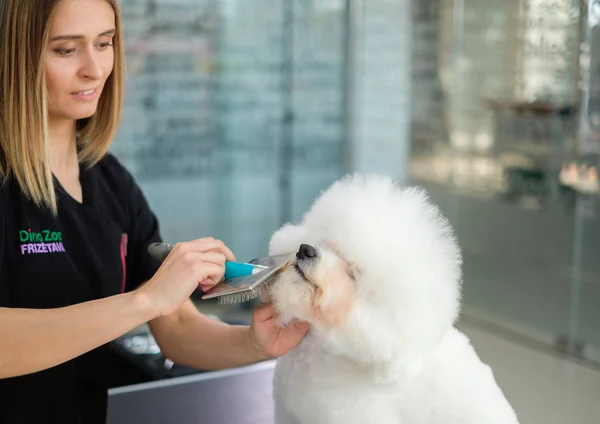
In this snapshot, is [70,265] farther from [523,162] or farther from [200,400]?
[523,162]

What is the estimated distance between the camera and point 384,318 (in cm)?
81

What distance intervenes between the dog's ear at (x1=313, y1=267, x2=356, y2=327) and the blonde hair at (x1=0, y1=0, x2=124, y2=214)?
1.74 ft

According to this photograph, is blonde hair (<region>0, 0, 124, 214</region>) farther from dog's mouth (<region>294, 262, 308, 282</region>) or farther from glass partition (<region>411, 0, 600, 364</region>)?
glass partition (<region>411, 0, 600, 364</region>)

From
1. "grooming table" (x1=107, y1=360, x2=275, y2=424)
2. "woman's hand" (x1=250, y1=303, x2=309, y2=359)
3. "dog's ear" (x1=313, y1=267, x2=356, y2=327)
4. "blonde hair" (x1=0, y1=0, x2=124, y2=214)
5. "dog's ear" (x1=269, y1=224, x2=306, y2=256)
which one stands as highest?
"blonde hair" (x1=0, y1=0, x2=124, y2=214)

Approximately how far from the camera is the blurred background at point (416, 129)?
3.32 meters

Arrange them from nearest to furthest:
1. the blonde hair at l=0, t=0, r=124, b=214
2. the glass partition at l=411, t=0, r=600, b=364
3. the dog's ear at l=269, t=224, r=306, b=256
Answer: the dog's ear at l=269, t=224, r=306, b=256 < the blonde hair at l=0, t=0, r=124, b=214 < the glass partition at l=411, t=0, r=600, b=364

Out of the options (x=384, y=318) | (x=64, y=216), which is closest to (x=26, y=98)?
(x=64, y=216)

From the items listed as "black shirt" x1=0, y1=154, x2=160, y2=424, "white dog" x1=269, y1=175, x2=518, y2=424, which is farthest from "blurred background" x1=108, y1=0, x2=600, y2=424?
"white dog" x1=269, y1=175, x2=518, y2=424

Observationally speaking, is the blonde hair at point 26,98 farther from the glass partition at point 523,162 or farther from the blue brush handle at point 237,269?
the glass partition at point 523,162

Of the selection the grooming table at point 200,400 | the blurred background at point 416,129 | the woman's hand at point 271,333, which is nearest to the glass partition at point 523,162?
the blurred background at point 416,129

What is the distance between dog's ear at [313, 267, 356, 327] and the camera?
0.82 m

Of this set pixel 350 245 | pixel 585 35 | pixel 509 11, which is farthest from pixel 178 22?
pixel 350 245

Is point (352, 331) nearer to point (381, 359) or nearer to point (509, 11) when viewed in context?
point (381, 359)

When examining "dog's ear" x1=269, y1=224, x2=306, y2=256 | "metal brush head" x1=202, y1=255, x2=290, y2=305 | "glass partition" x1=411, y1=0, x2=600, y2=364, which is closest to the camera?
"metal brush head" x1=202, y1=255, x2=290, y2=305
